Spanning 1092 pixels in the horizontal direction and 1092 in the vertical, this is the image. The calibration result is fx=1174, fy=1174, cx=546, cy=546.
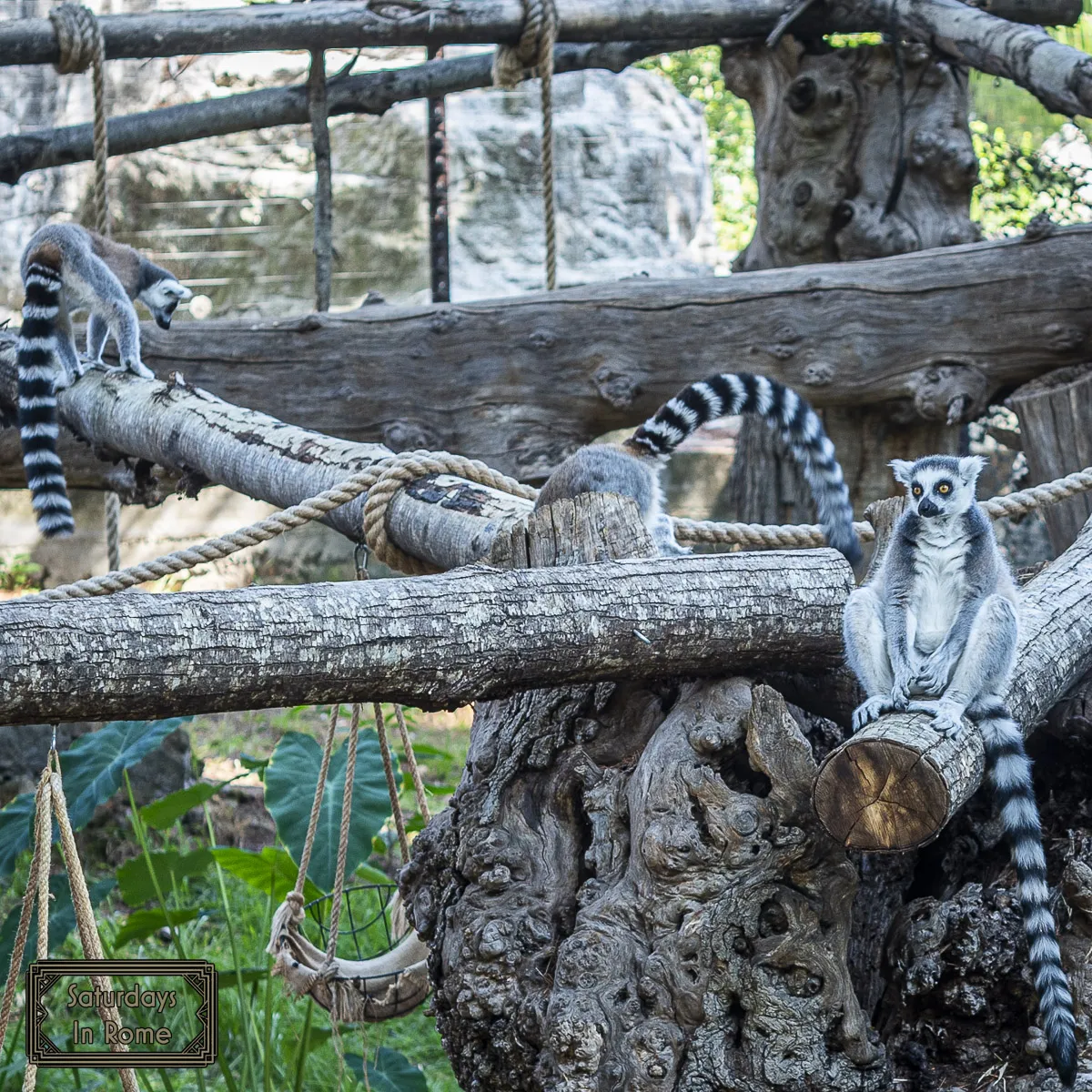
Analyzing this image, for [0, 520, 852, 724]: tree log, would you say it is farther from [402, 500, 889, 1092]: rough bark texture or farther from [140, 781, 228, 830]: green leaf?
[140, 781, 228, 830]: green leaf

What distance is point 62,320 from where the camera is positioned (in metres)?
4.78

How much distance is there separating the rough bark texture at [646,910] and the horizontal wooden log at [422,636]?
0.19 meters

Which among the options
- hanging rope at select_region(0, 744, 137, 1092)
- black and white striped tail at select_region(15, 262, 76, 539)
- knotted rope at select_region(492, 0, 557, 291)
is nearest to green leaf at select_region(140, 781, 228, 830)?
black and white striped tail at select_region(15, 262, 76, 539)

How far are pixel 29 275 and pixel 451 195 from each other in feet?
21.4

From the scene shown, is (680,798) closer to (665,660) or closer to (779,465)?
(665,660)

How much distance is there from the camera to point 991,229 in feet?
24.6

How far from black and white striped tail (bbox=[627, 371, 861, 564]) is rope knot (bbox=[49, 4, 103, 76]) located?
2476 millimetres

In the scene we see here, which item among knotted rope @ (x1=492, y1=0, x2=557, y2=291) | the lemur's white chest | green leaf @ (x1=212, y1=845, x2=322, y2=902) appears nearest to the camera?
the lemur's white chest

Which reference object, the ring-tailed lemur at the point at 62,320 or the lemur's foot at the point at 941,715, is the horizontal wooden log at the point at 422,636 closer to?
the lemur's foot at the point at 941,715

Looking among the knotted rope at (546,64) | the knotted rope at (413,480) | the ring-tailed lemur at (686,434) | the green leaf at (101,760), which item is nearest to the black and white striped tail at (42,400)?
the green leaf at (101,760)

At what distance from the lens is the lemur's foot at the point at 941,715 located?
2082 mm

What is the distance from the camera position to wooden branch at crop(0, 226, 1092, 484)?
4535mm

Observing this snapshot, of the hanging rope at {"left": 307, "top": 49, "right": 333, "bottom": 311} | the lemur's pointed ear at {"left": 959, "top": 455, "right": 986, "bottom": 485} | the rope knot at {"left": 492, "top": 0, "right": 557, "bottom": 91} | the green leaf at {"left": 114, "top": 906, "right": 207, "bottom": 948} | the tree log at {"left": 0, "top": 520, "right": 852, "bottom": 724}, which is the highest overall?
the rope knot at {"left": 492, "top": 0, "right": 557, "bottom": 91}

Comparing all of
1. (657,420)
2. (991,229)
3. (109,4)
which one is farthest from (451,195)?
(657,420)
